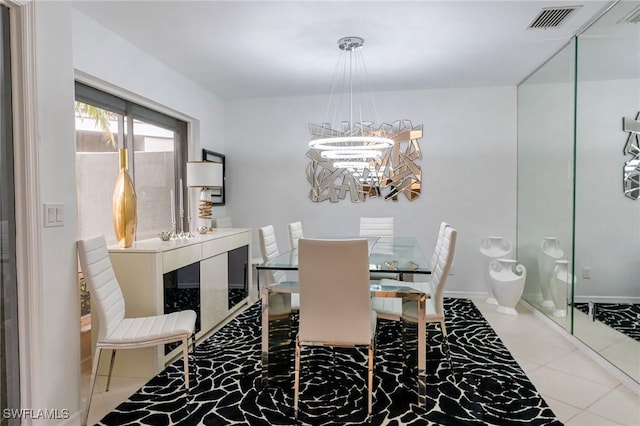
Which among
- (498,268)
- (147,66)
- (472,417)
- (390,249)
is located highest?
(147,66)

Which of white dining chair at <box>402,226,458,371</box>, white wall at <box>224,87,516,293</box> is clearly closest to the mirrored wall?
white wall at <box>224,87,516,293</box>

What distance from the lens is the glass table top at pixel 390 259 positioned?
2.56 m

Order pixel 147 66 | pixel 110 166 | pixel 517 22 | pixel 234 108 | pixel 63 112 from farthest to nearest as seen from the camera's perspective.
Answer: pixel 234 108
pixel 147 66
pixel 110 166
pixel 517 22
pixel 63 112

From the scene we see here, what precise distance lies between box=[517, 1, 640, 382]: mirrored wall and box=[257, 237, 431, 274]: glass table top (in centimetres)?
128

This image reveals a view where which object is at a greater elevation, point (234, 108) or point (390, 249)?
point (234, 108)

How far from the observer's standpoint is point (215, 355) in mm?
3043

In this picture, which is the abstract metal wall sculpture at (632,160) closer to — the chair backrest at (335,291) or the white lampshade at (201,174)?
the chair backrest at (335,291)

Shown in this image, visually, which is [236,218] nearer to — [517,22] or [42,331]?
[42,331]

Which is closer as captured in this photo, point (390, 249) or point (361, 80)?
point (390, 249)

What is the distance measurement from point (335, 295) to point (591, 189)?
7.29ft

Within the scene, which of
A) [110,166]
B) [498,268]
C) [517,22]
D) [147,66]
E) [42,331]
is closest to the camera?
[42,331]

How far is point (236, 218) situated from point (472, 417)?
12.4 feet

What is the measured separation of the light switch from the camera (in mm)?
1949

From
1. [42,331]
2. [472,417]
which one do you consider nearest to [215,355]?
[42,331]
